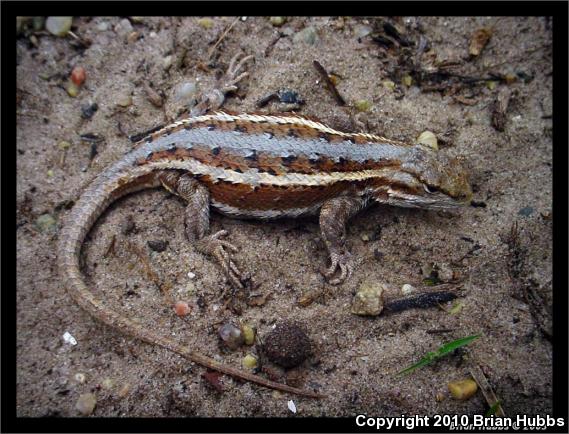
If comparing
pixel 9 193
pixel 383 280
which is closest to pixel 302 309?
pixel 383 280

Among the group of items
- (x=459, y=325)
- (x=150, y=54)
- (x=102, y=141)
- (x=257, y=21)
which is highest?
(x=257, y=21)

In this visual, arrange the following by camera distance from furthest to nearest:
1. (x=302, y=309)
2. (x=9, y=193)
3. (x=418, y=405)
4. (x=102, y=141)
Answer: (x=102, y=141), (x=9, y=193), (x=302, y=309), (x=418, y=405)

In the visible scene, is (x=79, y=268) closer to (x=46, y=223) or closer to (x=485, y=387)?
(x=46, y=223)

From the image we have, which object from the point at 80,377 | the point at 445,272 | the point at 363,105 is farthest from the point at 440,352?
the point at 80,377

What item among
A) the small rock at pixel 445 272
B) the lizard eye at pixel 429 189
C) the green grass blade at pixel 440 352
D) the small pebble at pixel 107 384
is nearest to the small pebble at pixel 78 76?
the small pebble at pixel 107 384

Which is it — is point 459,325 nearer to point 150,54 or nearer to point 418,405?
point 418,405

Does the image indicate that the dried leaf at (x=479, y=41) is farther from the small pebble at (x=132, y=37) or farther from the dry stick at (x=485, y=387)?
the small pebble at (x=132, y=37)
